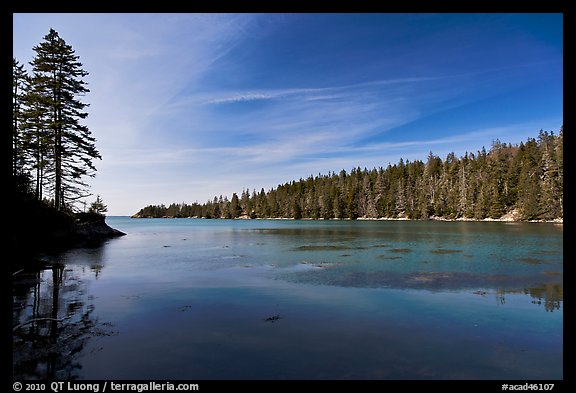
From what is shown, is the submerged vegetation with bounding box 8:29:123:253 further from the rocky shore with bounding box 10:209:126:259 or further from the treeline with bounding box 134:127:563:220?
the treeline with bounding box 134:127:563:220

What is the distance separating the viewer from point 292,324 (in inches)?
427

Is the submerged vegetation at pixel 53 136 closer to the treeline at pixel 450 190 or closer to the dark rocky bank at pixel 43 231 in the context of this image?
the dark rocky bank at pixel 43 231

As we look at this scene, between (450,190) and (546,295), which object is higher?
(450,190)

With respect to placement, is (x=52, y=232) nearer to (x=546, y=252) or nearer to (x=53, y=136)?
(x=53, y=136)

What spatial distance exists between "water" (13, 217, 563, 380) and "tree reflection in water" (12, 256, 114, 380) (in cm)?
4

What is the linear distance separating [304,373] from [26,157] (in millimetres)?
41860

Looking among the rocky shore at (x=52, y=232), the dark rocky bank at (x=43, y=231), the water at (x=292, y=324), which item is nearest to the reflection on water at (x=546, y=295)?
the water at (x=292, y=324)

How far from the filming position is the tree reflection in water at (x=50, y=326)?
7.53 m

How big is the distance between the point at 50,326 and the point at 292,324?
8.05m

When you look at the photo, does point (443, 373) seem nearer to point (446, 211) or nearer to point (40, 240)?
point (40, 240)

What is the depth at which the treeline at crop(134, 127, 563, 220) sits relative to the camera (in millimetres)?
100938

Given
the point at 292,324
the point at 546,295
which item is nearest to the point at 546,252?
the point at 546,295
